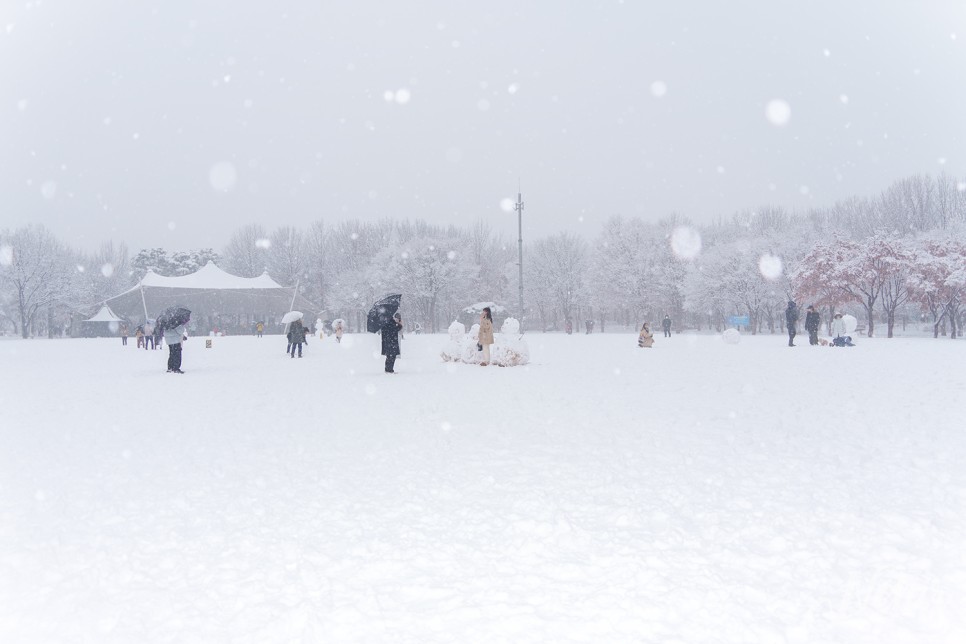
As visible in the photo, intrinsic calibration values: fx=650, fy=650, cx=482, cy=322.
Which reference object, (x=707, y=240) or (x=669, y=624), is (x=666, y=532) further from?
(x=707, y=240)

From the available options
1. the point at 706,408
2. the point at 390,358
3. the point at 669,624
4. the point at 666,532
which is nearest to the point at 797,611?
the point at 669,624

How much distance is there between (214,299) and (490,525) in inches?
2460

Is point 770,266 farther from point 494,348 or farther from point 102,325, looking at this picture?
point 102,325

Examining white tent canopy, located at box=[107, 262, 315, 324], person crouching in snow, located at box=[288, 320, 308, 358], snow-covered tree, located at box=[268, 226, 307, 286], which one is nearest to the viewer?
person crouching in snow, located at box=[288, 320, 308, 358]

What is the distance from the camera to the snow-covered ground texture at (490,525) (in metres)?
3.35

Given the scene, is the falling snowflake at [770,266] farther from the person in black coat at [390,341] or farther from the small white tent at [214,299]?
the person in black coat at [390,341]

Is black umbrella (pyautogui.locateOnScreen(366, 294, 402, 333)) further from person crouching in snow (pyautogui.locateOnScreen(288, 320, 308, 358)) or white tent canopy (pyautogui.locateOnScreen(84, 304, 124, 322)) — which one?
white tent canopy (pyautogui.locateOnScreen(84, 304, 124, 322))

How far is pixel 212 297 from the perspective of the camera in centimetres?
6153

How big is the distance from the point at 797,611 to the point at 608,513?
1.62m

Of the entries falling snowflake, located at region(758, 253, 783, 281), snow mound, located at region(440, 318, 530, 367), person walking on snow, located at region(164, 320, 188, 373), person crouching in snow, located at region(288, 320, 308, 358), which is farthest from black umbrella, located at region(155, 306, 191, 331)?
falling snowflake, located at region(758, 253, 783, 281)

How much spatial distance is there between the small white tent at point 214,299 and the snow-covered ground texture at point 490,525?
180 feet

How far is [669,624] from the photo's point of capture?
3.27m

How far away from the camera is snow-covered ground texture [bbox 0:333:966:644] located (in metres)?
3.35

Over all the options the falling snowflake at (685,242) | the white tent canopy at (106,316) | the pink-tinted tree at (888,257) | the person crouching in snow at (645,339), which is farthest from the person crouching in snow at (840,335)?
the white tent canopy at (106,316)
